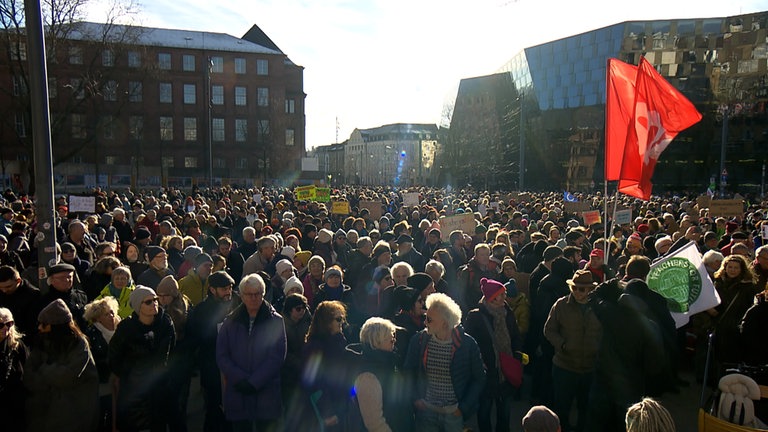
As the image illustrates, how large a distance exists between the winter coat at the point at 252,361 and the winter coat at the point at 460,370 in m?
1.15

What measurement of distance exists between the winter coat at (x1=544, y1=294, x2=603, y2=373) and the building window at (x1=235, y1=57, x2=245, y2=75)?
69785 mm

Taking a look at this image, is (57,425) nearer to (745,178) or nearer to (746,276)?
(746,276)

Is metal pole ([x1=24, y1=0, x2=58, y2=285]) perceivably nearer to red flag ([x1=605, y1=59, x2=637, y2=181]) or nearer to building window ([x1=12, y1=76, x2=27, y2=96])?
red flag ([x1=605, y1=59, x2=637, y2=181])

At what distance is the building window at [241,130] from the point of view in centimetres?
7100

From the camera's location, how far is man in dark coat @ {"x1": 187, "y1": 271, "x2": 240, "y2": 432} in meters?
5.70

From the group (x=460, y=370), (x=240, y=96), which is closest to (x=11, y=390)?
(x=460, y=370)

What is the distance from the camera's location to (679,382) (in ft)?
24.7

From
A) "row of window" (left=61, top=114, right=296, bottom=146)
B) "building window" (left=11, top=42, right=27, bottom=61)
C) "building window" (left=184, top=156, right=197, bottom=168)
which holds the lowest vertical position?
"building window" (left=184, top=156, right=197, bottom=168)

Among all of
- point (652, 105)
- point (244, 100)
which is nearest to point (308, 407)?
point (652, 105)

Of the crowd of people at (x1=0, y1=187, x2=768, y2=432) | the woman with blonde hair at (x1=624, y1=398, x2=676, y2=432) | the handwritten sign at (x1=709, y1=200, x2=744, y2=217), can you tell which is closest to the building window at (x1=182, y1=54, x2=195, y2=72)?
the handwritten sign at (x1=709, y1=200, x2=744, y2=217)

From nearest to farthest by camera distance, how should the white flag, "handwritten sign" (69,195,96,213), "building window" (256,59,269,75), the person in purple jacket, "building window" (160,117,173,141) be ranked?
the person in purple jacket, the white flag, "handwritten sign" (69,195,96,213), "building window" (160,117,173,141), "building window" (256,59,269,75)

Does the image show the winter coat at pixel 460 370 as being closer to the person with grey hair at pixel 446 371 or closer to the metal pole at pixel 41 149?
the person with grey hair at pixel 446 371

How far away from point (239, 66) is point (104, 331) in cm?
6927

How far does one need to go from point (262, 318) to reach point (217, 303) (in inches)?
40.0
